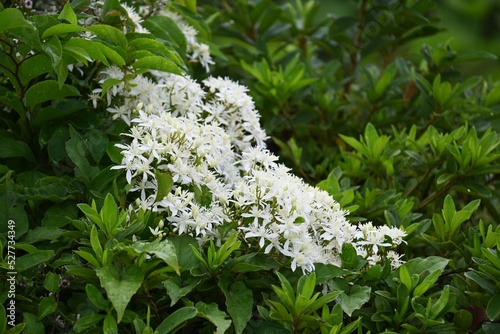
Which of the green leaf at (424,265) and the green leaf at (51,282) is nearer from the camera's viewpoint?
the green leaf at (51,282)

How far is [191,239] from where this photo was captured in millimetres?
1592

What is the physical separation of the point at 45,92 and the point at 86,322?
631mm

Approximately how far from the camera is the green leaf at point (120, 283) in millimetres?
1340

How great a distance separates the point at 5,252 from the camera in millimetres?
1594

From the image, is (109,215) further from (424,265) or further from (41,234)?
(424,265)

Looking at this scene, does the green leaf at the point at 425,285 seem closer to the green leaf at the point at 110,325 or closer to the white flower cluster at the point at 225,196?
the white flower cluster at the point at 225,196

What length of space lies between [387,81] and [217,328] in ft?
4.77

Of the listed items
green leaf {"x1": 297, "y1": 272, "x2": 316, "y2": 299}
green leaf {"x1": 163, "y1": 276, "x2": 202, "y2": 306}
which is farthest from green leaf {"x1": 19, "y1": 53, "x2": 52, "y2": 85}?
green leaf {"x1": 297, "y1": 272, "x2": 316, "y2": 299}

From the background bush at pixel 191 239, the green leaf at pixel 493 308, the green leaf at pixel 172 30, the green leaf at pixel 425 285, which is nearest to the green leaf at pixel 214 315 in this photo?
the background bush at pixel 191 239

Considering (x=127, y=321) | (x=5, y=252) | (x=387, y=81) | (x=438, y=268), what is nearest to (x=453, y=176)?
(x=438, y=268)

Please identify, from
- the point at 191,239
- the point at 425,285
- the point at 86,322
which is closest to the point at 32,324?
the point at 86,322

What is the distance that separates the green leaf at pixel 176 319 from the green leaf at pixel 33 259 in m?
0.29

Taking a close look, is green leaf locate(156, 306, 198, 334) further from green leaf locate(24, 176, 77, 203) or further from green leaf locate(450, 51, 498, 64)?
green leaf locate(450, 51, 498, 64)

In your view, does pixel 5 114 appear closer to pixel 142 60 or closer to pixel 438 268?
A: pixel 142 60
